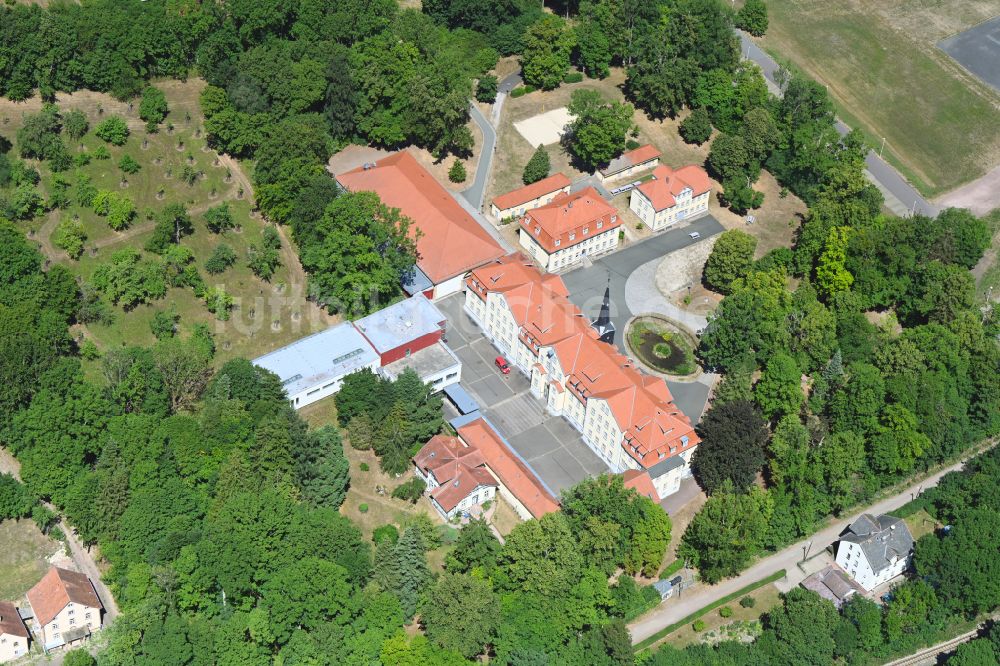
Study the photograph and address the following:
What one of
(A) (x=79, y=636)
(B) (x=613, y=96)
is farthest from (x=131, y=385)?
(B) (x=613, y=96)

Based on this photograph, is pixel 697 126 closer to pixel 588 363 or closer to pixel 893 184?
pixel 893 184

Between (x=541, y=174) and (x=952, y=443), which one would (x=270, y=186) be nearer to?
(x=541, y=174)

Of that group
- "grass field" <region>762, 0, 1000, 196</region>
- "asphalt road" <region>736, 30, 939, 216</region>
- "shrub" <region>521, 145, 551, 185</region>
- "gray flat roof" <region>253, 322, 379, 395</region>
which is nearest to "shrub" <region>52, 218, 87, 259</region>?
"gray flat roof" <region>253, 322, 379, 395</region>

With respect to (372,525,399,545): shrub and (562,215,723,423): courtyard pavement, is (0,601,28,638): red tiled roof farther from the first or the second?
(562,215,723,423): courtyard pavement

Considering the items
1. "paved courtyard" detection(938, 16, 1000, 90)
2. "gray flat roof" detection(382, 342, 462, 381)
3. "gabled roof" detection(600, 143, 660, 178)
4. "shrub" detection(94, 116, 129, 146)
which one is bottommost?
"gray flat roof" detection(382, 342, 462, 381)

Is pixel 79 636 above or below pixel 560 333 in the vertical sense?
below

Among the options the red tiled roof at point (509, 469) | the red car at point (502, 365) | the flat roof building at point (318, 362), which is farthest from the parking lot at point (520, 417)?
the flat roof building at point (318, 362)

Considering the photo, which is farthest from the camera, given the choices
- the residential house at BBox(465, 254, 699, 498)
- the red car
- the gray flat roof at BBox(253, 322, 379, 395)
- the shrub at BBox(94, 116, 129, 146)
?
the shrub at BBox(94, 116, 129, 146)
